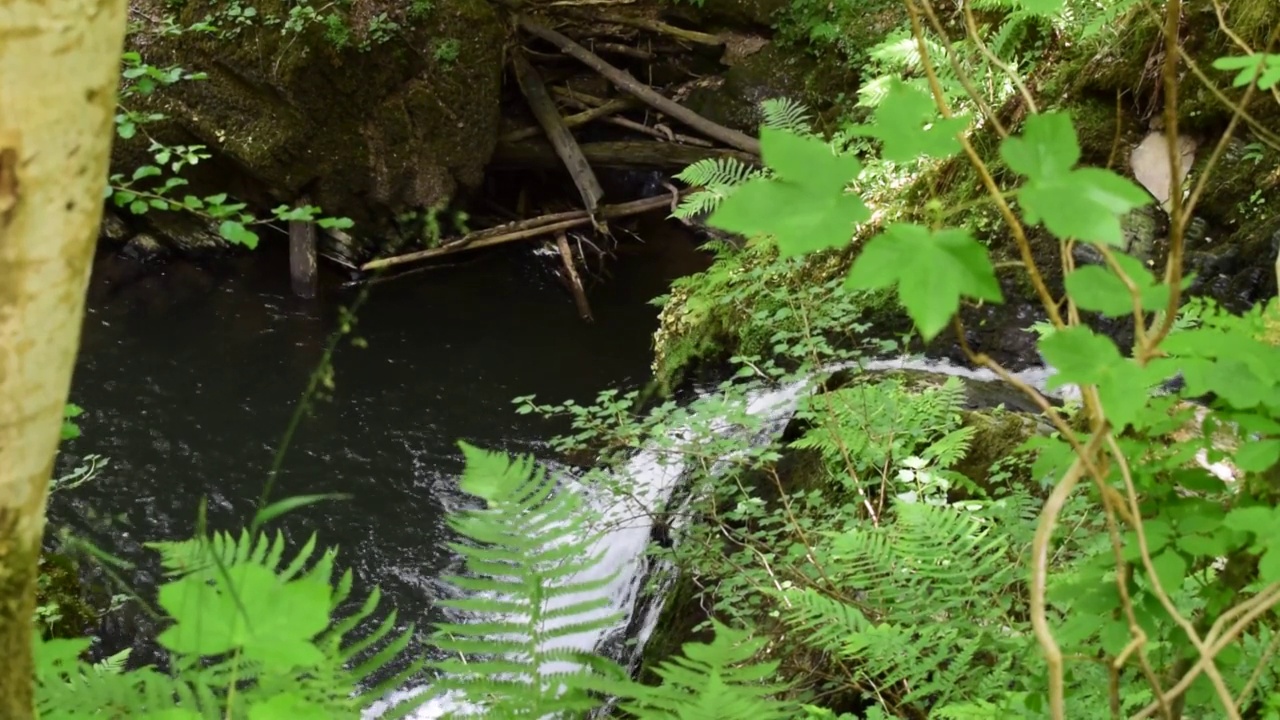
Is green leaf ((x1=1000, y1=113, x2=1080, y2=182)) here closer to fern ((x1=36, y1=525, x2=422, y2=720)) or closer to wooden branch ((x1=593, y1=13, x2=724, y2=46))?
fern ((x1=36, y1=525, x2=422, y2=720))

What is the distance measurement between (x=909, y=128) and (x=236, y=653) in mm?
854

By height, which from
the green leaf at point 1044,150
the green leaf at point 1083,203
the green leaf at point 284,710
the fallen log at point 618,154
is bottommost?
Answer: the fallen log at point 618,154

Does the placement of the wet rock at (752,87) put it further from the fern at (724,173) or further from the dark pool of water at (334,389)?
the fern at (724,173)

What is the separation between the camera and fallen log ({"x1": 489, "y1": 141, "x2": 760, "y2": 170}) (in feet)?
29.4

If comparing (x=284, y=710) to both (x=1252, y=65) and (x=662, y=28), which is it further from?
(x=662, y=28)

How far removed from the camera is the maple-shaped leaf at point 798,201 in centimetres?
74

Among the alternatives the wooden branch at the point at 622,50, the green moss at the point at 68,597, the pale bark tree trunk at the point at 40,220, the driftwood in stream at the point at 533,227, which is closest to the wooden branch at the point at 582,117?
the wooden branch at the point at 622,50

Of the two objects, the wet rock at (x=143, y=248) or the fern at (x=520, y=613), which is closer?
the fern at (x=520, y=613)

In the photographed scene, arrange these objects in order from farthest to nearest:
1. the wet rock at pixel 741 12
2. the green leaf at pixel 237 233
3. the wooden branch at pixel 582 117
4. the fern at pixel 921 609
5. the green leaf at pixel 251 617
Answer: the wet rock at pixel 741 12
the wooden branch at pixel 582 117
the green leaf at pixel 237 233
the fern at pixel 921 609
the green leaf at pixel 251 617

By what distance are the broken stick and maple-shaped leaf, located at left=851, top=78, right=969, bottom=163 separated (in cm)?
750

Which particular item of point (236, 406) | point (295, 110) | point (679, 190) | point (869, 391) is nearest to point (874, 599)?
point (869, 391)

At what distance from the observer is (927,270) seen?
0.76 metres

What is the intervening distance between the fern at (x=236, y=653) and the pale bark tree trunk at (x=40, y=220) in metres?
0.16

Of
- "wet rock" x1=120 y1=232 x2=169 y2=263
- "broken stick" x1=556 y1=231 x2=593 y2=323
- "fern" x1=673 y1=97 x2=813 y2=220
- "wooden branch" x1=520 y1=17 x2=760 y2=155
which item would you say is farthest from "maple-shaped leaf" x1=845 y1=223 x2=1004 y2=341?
"wet rock" x1=120 y1=232 x2=169 y2=263
